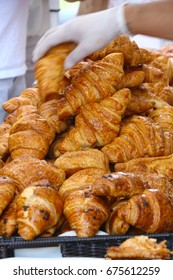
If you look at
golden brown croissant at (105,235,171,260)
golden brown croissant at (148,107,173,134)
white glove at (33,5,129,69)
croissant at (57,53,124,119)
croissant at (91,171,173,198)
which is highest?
white glove at (33,5,129,69)

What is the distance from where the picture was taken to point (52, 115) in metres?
1.71

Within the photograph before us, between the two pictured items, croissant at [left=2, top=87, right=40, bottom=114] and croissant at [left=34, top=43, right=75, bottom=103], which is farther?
croissant at [left=2, top=87, right=40, bottom=114]

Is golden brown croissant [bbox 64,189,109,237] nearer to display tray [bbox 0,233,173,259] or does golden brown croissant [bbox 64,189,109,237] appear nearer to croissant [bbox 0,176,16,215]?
display tray [bbox 0,233,173,259]

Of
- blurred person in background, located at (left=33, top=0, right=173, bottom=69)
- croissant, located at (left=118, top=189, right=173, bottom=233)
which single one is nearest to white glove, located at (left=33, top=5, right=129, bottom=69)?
blurred person in background, located at (left=33, top=0, right=173, bottom=69)

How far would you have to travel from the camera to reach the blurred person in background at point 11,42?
2.70 meters

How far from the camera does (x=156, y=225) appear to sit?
1.21 m

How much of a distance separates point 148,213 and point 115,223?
0.10 meters

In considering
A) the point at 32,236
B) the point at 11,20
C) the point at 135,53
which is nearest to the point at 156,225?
the point at 32,236

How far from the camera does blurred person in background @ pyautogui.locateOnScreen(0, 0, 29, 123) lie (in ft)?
8.86

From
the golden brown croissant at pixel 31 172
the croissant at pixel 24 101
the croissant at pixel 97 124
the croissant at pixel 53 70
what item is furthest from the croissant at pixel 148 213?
the croissant at pixel 24 101

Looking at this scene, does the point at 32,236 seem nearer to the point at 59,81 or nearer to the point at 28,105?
the point at 59,81

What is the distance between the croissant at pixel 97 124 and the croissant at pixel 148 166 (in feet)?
0.42

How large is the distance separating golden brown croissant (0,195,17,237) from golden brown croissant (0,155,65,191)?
0.31ft

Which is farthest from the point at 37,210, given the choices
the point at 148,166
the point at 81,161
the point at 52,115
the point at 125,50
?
the point at 125,50
